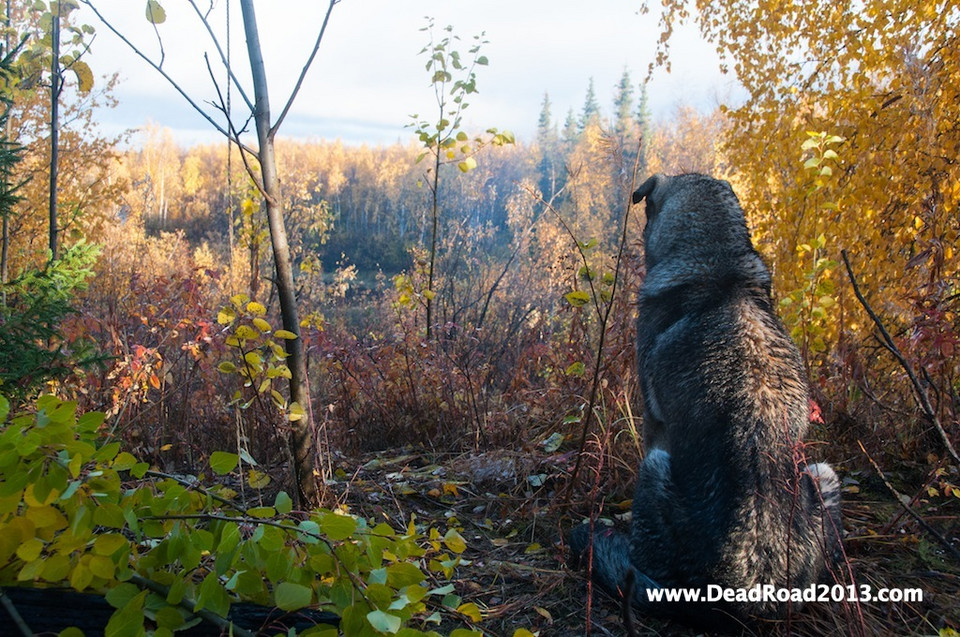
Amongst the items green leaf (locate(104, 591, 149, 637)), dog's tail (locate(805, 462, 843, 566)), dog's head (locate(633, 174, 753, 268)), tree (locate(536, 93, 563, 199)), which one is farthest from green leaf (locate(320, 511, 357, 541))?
tree (locate(536, 93, 563, 199))

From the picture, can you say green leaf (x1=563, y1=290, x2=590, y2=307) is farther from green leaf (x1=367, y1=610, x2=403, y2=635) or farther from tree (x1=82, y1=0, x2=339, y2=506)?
green leaf (x1=367, y1=610, x2=403, y2=635)

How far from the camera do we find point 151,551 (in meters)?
1.80

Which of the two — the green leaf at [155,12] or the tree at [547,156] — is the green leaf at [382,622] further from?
the tree at [547,156]

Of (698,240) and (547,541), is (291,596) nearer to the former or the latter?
(547,541)

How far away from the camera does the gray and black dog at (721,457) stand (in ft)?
8.89

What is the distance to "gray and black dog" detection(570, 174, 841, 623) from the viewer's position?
271 cm

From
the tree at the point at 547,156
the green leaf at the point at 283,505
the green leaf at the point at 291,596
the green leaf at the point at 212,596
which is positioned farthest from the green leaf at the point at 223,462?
the tree at the point at 547,156

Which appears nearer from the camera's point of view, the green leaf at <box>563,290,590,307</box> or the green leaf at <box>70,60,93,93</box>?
the green leaf at <box>70,60,93,93</box>

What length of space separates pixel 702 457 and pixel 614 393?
5.57 ft

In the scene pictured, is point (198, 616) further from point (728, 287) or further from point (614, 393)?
point (614, 393)

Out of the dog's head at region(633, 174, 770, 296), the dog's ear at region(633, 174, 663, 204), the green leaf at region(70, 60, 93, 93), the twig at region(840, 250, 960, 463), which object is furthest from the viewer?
the dog's ear at region(633, 174, 663, 204)

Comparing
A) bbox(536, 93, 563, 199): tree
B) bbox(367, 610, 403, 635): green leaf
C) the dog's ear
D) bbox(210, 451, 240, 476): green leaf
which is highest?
bbox(536, 93, 563, 199): tree

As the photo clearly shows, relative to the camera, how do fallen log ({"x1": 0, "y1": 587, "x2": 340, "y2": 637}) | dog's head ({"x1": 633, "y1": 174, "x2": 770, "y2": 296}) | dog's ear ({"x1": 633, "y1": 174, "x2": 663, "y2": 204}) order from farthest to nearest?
1. dog's ear ({"x1": 633, "y1": 174, "x2": 663, "y2": 204})
2. dog's head ({"x1": 633, "y1": 174, "x2": 770, "y2": 296})
3. fallen log ({"x1": 0, "y1": 587, "x2": 340, "y2": 637})

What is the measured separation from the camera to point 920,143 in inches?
196
